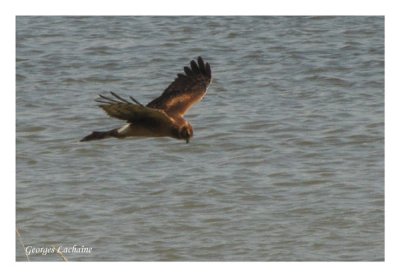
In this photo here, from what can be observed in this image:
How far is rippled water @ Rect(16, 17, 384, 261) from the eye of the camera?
9438 mm

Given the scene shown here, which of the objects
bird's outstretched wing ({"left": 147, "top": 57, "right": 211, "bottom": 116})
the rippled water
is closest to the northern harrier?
bird's outstretched wing ({"left": 147, "top": 57, "right": 211, "bottom": 116})

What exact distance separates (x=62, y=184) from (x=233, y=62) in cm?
424

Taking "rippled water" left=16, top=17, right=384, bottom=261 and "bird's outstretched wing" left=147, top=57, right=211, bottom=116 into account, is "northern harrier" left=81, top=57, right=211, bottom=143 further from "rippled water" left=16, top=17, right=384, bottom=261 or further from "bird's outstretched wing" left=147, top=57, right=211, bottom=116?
"rippled water" left=16, top=17, right=384, bottom=261

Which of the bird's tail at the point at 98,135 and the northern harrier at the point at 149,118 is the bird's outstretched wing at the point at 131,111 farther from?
the bird's tail at the point at 98,135

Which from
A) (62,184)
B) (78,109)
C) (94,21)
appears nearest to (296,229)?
(62,184)

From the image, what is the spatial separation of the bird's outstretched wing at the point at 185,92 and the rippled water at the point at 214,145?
180cm

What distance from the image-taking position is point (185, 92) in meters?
7.59

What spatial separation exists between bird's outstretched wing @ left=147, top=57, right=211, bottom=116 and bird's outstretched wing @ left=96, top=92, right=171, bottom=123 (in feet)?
1.81

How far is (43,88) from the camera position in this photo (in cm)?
1331

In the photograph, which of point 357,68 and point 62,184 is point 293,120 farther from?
point 62,184

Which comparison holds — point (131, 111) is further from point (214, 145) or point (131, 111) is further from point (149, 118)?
point (214, 145)

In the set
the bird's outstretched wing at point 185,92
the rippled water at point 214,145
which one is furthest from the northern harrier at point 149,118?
the rippled water at point 214,145

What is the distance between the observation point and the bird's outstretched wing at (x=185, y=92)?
7289mm

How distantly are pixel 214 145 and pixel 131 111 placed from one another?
5198mm
